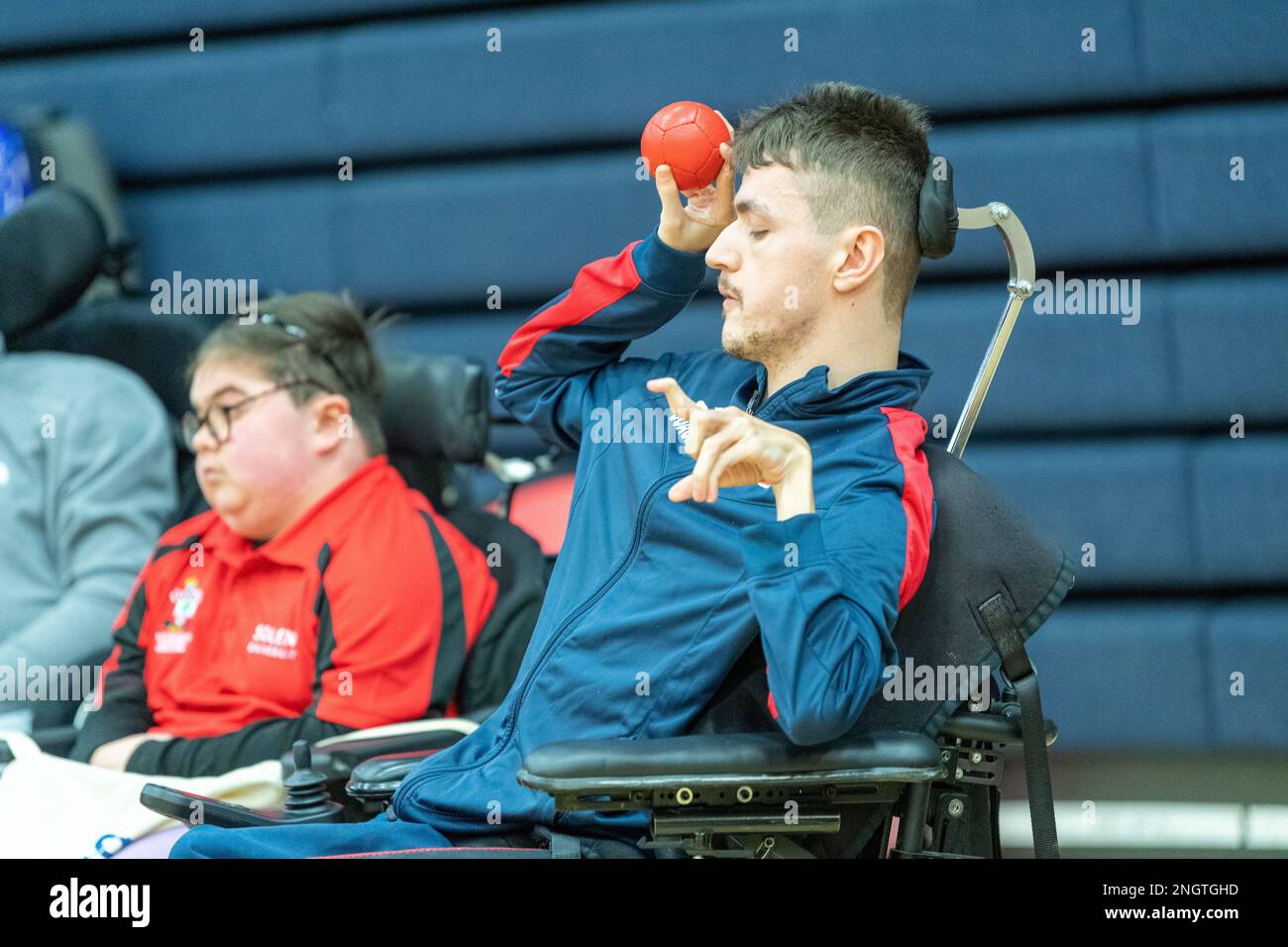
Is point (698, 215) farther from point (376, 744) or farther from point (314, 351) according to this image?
point (314, 351)

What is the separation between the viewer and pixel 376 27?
2.98 metres

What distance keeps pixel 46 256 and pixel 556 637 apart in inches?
62.2

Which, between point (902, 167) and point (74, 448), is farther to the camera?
point (74, 448)

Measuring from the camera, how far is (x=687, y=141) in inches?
61.4

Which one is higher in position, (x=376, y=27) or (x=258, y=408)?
(x=376, y=27)

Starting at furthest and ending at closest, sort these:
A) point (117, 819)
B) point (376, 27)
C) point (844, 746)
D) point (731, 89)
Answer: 1. point (376, 27)
2. point (731, 89)
3. point (117, 819)
4. point (844, 746)

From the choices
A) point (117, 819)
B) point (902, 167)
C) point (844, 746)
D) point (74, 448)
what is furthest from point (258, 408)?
point (844, 746)

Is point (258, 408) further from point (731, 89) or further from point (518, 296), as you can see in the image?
point (731, 89)

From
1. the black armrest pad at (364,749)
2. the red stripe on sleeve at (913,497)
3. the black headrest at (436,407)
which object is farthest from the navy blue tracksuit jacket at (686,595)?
the black headrest at (436,407)

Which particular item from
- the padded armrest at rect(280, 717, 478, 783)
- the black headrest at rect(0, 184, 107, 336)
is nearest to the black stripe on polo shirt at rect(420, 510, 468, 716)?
the padded armrest at rect(280, 717, 478, 783)

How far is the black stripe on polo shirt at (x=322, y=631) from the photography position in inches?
79.2

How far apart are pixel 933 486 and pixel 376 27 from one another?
195cm

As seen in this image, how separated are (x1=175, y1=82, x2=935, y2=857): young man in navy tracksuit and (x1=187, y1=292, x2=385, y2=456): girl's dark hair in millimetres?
700

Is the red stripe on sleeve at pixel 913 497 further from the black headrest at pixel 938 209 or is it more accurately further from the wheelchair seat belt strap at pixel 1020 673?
the black headrest at pixel 938 209
